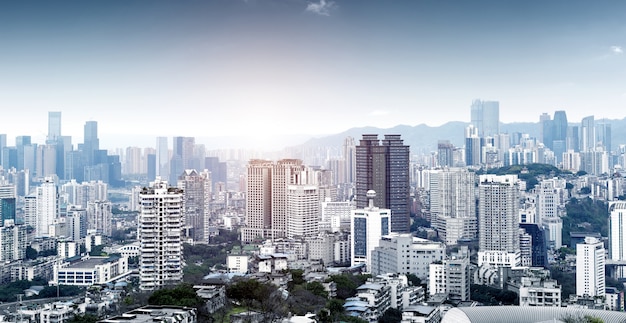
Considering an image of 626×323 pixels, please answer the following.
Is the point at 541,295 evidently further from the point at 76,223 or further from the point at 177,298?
the point at 76,223

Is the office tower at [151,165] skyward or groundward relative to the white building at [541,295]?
skyward

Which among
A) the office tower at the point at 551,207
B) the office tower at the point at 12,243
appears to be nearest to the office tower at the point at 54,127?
the office tower at the point at 12,243

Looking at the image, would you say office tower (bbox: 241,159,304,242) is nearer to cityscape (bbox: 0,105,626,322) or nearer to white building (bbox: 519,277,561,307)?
cityscape (bbox: 0,105,626,322)

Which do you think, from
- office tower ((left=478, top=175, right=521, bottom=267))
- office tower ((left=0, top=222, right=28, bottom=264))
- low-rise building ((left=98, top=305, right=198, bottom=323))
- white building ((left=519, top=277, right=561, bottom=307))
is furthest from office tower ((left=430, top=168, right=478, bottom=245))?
low-rise building ((left=98, top=305, right=198, bottom=323))

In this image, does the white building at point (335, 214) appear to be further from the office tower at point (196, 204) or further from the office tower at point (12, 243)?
the office tower at point (12, 243)

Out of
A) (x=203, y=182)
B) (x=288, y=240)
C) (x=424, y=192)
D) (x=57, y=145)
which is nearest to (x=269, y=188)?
(x=203, y=182)

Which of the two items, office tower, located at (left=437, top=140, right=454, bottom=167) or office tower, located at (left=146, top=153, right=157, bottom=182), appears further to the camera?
office tower, located at (left=437, top=140, right=454, bottom=167)
